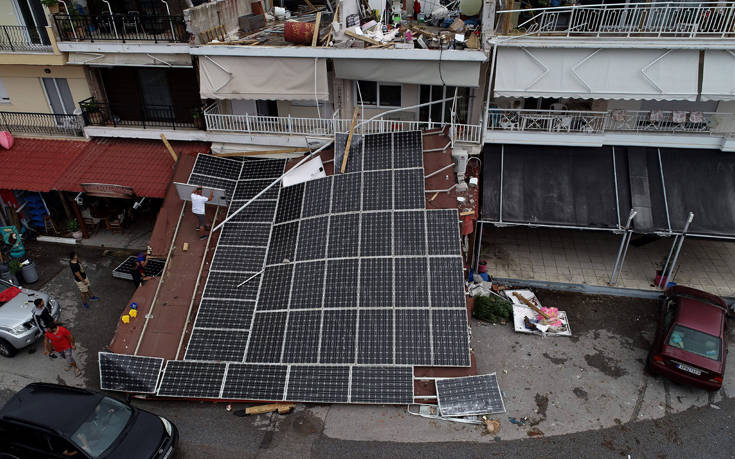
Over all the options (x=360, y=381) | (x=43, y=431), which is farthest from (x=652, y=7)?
(x=43, y=431)

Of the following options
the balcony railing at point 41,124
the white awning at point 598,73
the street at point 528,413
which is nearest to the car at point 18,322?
the street at point 528,413

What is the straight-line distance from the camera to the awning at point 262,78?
56.9ft

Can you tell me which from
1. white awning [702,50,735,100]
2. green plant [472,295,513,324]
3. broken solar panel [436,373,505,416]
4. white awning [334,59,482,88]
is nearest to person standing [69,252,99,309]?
white awning [334,59,482,88]

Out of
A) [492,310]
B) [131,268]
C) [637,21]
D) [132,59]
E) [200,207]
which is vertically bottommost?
[492,310]

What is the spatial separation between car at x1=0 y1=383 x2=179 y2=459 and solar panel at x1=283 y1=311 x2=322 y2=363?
346cm

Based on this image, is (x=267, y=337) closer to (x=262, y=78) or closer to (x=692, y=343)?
(x=262, y=78)

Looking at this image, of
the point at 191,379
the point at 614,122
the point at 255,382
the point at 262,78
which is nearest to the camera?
the point at 255,382

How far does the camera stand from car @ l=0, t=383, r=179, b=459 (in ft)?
36.0

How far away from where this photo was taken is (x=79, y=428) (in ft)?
36.4

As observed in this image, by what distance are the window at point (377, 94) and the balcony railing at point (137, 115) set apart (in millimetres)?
6806

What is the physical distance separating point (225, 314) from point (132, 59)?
11174 millimetres

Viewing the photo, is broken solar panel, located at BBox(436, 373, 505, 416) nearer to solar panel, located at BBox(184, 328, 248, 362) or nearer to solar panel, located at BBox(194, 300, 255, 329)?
solar panel, located at BBox(184, 328, 248, 362)

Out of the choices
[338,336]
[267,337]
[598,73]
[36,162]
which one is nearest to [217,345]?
[267,337]

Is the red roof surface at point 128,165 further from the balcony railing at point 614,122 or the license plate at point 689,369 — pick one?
the license plate at point 689,369
